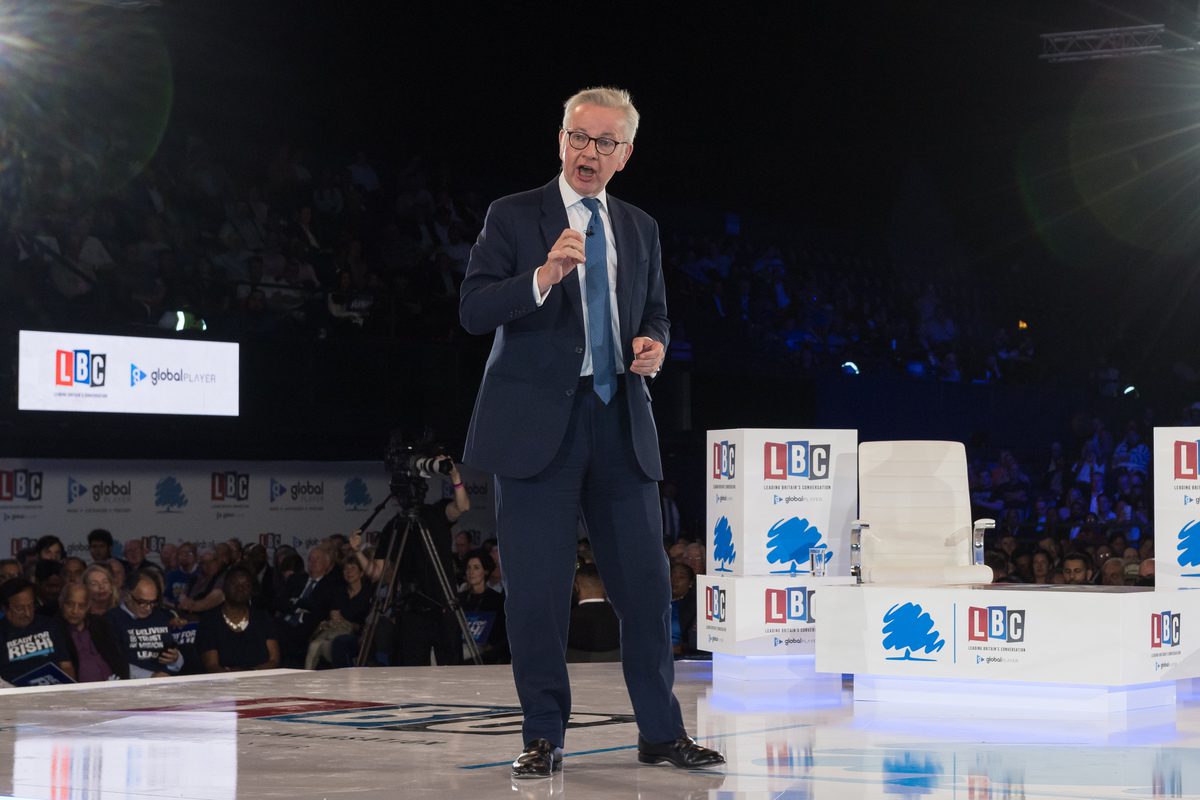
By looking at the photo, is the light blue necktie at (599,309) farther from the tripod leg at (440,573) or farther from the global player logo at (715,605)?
the tripod leg at (440,573)

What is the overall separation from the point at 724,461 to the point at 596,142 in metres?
3.75

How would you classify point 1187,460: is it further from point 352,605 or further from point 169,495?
point 169,495

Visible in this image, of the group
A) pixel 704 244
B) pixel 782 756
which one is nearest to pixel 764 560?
pixel 782 756

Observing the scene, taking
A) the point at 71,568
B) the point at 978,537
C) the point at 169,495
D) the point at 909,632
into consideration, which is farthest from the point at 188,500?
the point at 909,632

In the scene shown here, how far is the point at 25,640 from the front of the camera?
24.9 ft

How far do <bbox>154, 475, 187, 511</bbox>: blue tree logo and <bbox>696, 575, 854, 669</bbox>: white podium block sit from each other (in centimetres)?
695

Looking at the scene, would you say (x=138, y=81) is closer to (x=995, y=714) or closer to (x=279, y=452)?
(x=279, y=452)

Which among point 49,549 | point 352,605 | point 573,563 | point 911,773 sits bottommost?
point 352,605

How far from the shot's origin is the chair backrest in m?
6.68

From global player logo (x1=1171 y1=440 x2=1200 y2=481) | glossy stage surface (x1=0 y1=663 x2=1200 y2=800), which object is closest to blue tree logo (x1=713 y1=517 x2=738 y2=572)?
glossy stage surface (x1=0 y1=663 x2=1200 y2=800)

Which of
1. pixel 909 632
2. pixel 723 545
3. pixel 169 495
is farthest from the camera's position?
pixel 169 495

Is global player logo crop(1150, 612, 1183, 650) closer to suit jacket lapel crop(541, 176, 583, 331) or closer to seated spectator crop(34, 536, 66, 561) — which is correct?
suit jacket lapel crop(541, 176, 583, 331)

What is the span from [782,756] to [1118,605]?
188 cm

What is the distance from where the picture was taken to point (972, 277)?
63.9 ft
